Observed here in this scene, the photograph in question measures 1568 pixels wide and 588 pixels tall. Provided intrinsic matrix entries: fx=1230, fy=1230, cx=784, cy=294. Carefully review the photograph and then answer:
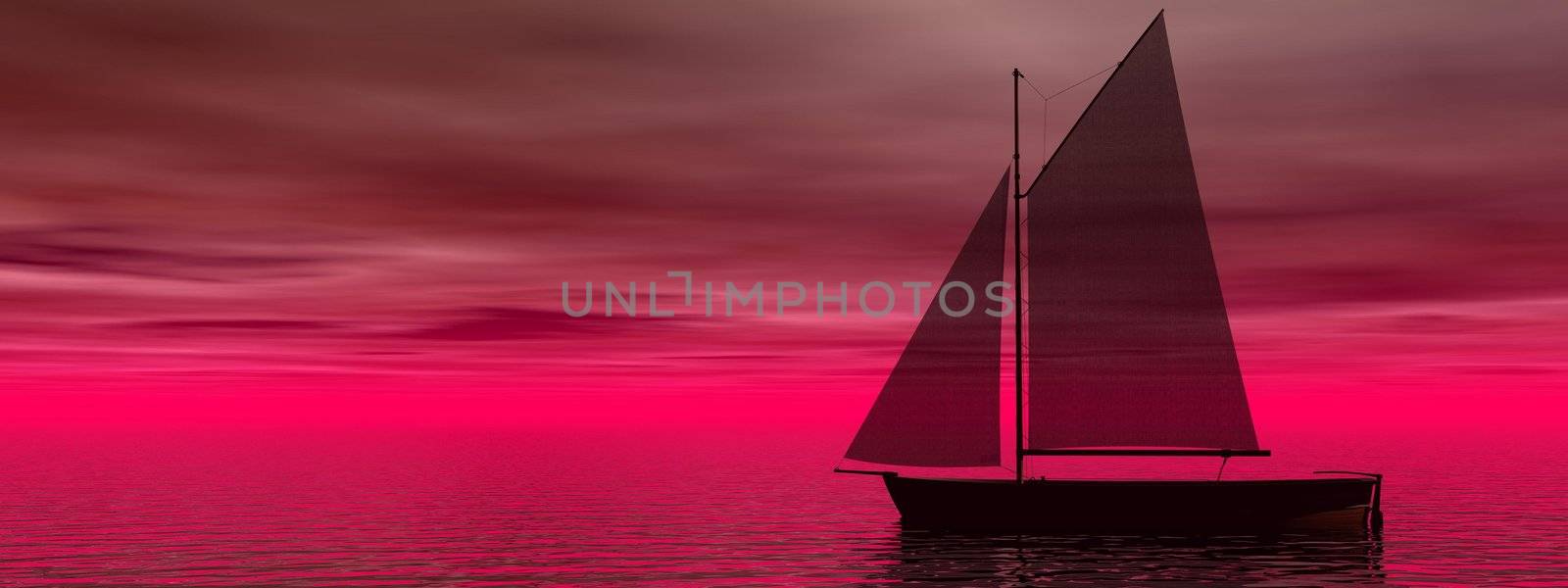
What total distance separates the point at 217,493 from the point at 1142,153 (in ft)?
230

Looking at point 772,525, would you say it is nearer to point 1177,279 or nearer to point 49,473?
point 1177,279

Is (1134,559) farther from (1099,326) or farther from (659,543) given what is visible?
(659,543)

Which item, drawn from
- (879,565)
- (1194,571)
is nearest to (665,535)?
(879,565)

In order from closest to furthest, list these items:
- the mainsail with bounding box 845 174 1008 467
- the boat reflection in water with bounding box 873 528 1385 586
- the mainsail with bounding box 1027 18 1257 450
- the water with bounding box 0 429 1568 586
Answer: the boat reflection in water with bounding box 873 528 1385 586 < the mainsail with bounding box 1027 18 1257 450 < the water with bounding box 0 429 1568 586 < the mainsail with bounding box 845 174 1008 467

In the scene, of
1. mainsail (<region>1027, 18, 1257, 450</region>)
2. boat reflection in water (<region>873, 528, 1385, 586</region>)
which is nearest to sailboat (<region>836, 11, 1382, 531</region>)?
mainsail (<region>1027, 18, 1257, 450</region>)

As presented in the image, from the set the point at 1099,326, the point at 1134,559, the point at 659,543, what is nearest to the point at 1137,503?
the point at 1134,559

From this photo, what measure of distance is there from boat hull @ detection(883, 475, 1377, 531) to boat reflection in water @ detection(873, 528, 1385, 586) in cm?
72

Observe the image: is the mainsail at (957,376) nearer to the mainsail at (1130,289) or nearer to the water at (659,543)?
the mainsail at (1130,289)

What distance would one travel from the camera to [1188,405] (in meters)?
34.1

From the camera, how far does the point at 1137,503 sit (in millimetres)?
37781

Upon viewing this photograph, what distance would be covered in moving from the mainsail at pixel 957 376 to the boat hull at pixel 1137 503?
108 inches

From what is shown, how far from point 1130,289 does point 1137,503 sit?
7788mm

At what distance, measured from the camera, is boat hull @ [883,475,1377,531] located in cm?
3731

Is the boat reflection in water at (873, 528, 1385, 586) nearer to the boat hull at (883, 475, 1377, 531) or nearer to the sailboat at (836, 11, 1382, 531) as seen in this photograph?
the boat hull at (883, 475, 1377, 531)
